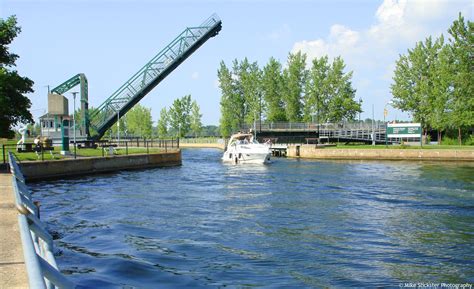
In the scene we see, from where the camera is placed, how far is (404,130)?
174ft

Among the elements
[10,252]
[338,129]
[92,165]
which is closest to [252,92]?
[338,129]

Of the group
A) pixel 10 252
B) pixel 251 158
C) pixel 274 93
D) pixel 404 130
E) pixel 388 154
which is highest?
pixel 274 93

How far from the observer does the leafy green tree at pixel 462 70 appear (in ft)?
174

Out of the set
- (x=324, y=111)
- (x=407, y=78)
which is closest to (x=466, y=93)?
(x=407, y=78)

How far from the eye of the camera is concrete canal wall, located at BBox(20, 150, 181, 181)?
26766 millimetres

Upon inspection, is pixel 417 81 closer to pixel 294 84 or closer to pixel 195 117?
pixel 294 84

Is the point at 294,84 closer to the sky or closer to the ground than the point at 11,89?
closer to the sky

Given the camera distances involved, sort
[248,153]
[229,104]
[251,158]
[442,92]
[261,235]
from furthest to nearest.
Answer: [229,104] < [442,92] < [248,153] < [251,158] < [261,235]

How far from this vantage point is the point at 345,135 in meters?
67.8

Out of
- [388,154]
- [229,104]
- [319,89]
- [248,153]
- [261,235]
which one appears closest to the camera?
[261,235]

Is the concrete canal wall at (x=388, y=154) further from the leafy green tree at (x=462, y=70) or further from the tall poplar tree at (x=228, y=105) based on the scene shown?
the tall poplar tree at (x=228, y=105)

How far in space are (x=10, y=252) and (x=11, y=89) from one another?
71.8ft

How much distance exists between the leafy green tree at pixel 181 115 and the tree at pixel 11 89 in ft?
276

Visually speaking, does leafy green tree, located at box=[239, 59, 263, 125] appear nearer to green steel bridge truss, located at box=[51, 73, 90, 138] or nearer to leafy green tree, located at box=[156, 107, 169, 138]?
leafy green tree, located at box=[156, 107, 169, 138]
